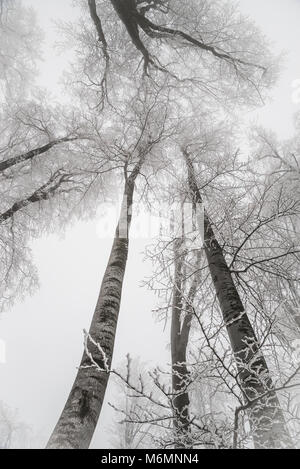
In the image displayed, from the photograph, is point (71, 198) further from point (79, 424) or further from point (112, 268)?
point (79, 424)

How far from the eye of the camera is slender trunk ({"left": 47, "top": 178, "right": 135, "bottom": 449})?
6.44ft

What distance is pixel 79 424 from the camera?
6.67 feet

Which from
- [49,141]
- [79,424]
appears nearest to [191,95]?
[49,141]

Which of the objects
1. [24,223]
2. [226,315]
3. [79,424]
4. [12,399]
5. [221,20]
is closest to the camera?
[79,424]

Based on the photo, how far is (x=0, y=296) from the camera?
7520 mm

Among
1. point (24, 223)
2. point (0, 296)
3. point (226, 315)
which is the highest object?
point (24, 223)

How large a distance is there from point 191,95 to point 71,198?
4.29 meters

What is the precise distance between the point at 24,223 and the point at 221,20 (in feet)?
20.8

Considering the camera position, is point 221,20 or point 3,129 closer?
point 221,20

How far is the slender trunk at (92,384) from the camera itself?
6.44 ft

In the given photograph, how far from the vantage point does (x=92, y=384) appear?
2330 millimetres
